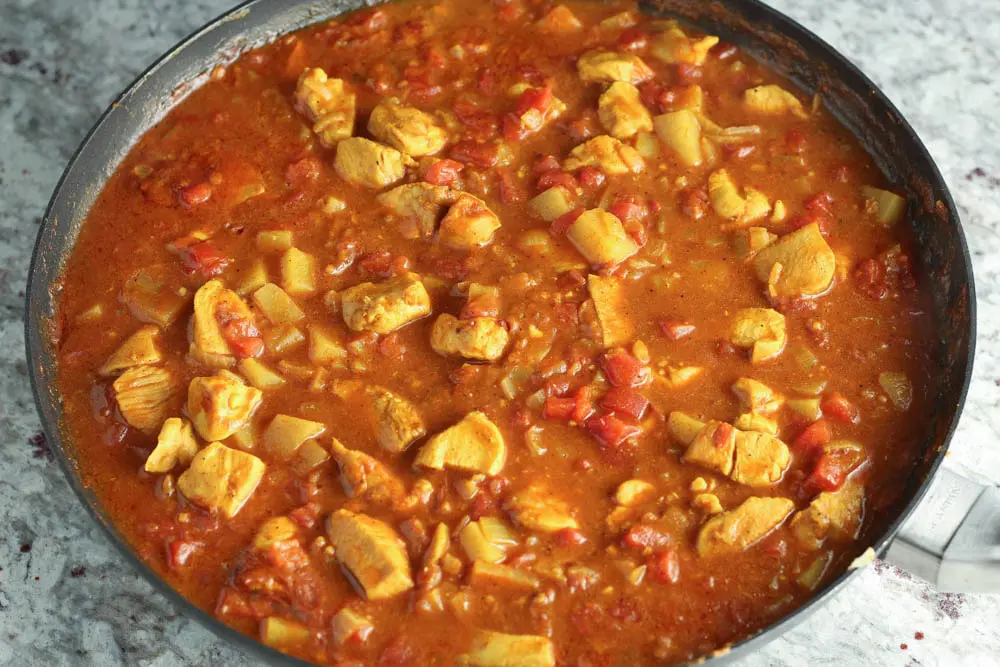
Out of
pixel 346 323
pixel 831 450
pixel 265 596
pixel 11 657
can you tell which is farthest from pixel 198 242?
pixel 831 450

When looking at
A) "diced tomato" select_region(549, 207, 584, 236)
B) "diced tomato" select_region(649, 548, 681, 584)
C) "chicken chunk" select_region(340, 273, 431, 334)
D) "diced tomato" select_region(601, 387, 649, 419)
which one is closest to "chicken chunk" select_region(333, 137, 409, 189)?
"chicken chunk" select_region(340, 273, 431, 334)

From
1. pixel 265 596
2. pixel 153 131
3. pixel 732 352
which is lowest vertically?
pixel 265 596

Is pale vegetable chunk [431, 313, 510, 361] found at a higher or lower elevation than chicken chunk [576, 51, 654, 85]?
lower

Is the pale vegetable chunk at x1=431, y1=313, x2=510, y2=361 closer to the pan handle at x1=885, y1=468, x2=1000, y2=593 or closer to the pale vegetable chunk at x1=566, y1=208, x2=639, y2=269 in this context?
the pale vegetable chunk at x1=566, y1=208, x2=639, y2=269

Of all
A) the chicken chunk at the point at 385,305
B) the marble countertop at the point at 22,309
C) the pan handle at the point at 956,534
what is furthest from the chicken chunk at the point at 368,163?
the pan handle at the point at 956,534

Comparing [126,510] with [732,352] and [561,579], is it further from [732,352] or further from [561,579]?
[732,352]

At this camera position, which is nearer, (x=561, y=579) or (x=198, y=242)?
(x=561, y=579)
